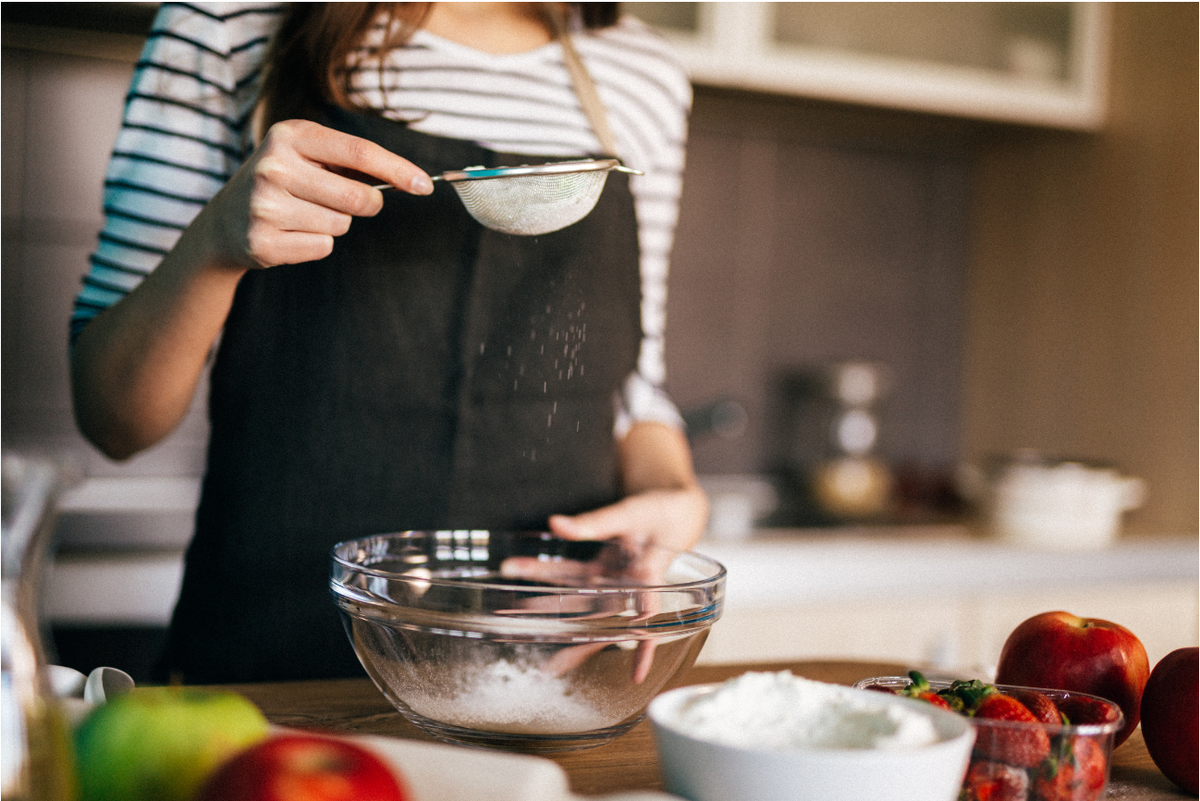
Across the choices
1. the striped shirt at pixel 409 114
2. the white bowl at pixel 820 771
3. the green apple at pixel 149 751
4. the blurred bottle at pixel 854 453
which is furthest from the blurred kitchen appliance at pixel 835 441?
the green apple at pixel 149 751

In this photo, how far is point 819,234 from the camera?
222 cm

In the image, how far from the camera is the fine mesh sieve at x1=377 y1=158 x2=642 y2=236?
68 centimetres

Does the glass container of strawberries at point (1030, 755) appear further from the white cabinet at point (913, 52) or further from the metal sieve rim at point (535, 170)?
the white cabinet at point (913, 52)

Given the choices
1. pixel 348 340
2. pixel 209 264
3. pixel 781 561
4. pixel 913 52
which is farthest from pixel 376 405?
pixel 913 52

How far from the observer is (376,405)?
89 cm

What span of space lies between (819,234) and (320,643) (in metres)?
1.63

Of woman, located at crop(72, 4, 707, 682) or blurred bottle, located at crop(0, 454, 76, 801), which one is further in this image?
woman, located at crop(72, 4, 707, 682)

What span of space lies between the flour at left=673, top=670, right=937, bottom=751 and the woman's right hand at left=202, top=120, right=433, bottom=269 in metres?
0.35

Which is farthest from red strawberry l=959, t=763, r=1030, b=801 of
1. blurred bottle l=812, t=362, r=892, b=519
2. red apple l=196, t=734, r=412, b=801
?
blurred bottle l=812, t=362, r=892, b=519

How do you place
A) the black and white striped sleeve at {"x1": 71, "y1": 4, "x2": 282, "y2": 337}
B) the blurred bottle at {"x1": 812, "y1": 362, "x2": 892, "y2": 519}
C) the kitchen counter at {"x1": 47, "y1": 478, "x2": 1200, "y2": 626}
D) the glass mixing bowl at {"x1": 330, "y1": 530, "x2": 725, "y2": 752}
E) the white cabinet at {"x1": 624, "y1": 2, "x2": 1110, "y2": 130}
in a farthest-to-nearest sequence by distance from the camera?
the blurred bottle at {"x1": 812, "y1": 362, "x2": 892, "y2": 519} < the white cabinet at {"x1": 624, "y1": 2, "x2": 1110, "y2": 130} < the kitchen counter at {"x1": 47, "y1": 478, "x2": 1200, "y2": 626} < the black and white striped sleeve at {"x1": 71, "y1": 4, "x2": 282, "y2": 337} < the glass mixing bowl at {"x1": 330, "y1": 530, "x2": 725, "y2": 752}

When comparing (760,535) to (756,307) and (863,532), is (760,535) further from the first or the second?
(756,307)

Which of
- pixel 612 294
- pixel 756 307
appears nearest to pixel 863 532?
pixel 756 307

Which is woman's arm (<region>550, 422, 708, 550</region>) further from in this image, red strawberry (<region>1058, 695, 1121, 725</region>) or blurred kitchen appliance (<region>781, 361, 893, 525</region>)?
blurred kitchen appliance (<region>781, 361, 893, 525</region>)

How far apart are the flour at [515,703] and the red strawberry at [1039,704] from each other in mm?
206
